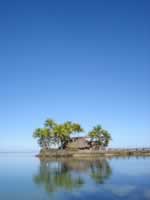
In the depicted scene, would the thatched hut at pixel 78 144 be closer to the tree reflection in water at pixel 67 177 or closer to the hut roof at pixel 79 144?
the hut roof at pixel 79 144

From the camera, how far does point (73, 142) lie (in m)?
87.9

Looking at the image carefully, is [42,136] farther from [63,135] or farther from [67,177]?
[67,177]

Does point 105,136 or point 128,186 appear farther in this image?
point 105,136

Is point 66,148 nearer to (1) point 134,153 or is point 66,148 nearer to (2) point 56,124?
(2) point 56,124

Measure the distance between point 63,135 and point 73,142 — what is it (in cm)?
483

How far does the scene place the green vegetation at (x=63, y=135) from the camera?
85500 mm

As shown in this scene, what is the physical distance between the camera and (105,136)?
88688 mm

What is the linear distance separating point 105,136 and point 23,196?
65261mm

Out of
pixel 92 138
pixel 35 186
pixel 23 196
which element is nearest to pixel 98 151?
pixel 92 138

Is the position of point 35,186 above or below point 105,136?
below

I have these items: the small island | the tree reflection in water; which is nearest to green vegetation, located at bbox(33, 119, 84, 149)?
the small island

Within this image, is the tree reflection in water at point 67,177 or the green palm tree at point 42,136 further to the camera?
the green palm tree at point 42,136

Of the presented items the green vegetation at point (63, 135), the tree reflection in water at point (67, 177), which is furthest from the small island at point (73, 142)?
the tree reflection in water at point (67, 177)

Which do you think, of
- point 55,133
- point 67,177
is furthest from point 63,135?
point 67,177
